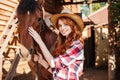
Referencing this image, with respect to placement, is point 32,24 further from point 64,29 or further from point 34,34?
point 64,29

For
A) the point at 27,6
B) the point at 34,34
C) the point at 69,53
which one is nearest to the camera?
the point at 69,53

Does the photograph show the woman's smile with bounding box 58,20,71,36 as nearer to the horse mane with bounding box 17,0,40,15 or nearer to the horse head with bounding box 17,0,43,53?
the horse head with bounding box 17,0,43,53

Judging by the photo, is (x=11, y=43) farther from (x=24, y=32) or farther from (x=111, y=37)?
(x=24, y=32)

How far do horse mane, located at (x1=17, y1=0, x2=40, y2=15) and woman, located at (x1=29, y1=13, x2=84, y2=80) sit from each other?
69 centimetres

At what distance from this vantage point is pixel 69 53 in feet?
10.00

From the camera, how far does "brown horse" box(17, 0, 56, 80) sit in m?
3.50

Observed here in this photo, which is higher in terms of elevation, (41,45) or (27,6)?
(27,6)

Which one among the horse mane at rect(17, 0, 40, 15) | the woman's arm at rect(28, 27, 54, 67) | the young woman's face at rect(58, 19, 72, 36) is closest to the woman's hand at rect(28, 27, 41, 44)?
the woman's arm at rect(28, 27, 54, 67)

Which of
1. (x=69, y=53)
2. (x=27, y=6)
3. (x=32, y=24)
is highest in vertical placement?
(x=27, y=6)

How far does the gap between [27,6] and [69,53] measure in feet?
3.81

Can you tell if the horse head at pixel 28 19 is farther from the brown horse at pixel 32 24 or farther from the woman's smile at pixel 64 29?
the woman's smile at pixel 64 29

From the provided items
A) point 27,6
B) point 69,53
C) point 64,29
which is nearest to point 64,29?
point 64,29

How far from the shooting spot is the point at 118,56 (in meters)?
9.79

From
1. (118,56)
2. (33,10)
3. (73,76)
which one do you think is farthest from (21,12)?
(118,56)
